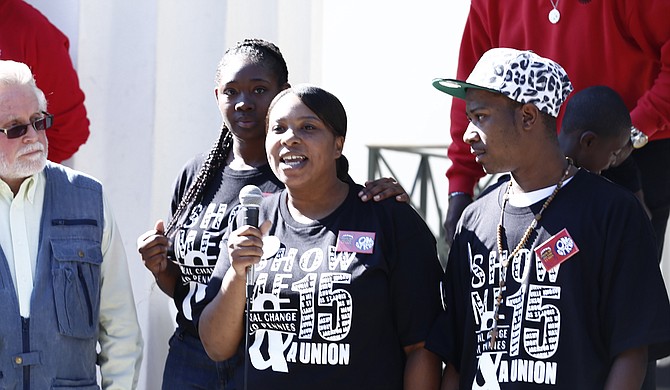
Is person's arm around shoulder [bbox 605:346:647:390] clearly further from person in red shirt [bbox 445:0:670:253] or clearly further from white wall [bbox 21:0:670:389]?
white wall [bbox 21:0:670:389]

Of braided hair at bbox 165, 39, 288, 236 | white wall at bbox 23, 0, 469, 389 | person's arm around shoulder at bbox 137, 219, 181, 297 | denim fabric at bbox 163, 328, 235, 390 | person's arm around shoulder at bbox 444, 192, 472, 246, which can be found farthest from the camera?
white wall at bbox 23, 0, 469, 389

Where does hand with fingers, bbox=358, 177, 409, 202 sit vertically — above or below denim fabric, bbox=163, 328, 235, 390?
above

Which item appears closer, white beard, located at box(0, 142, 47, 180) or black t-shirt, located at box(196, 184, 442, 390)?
black t-shirt, located at box(196, 184, 442, 390)

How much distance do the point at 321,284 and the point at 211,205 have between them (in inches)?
31.5

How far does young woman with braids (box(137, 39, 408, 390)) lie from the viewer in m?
4.29

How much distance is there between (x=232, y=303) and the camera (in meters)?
3.79

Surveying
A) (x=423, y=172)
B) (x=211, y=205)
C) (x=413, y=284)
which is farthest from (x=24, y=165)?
(x=423, y=172)

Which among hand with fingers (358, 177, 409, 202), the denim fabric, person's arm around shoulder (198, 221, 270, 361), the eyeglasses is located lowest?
the denim fabric

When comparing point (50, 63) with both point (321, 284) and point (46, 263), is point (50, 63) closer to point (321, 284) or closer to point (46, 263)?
point (46, 263)

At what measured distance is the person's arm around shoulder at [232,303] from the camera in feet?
11.7

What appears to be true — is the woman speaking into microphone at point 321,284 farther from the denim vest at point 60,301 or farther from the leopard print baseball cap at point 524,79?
the leopard print baseball cap at point 524,79

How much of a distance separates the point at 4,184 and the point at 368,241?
123 centimetres

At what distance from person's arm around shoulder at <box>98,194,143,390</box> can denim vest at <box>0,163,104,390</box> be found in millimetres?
78

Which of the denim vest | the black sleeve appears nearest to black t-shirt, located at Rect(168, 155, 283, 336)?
the denim vest
